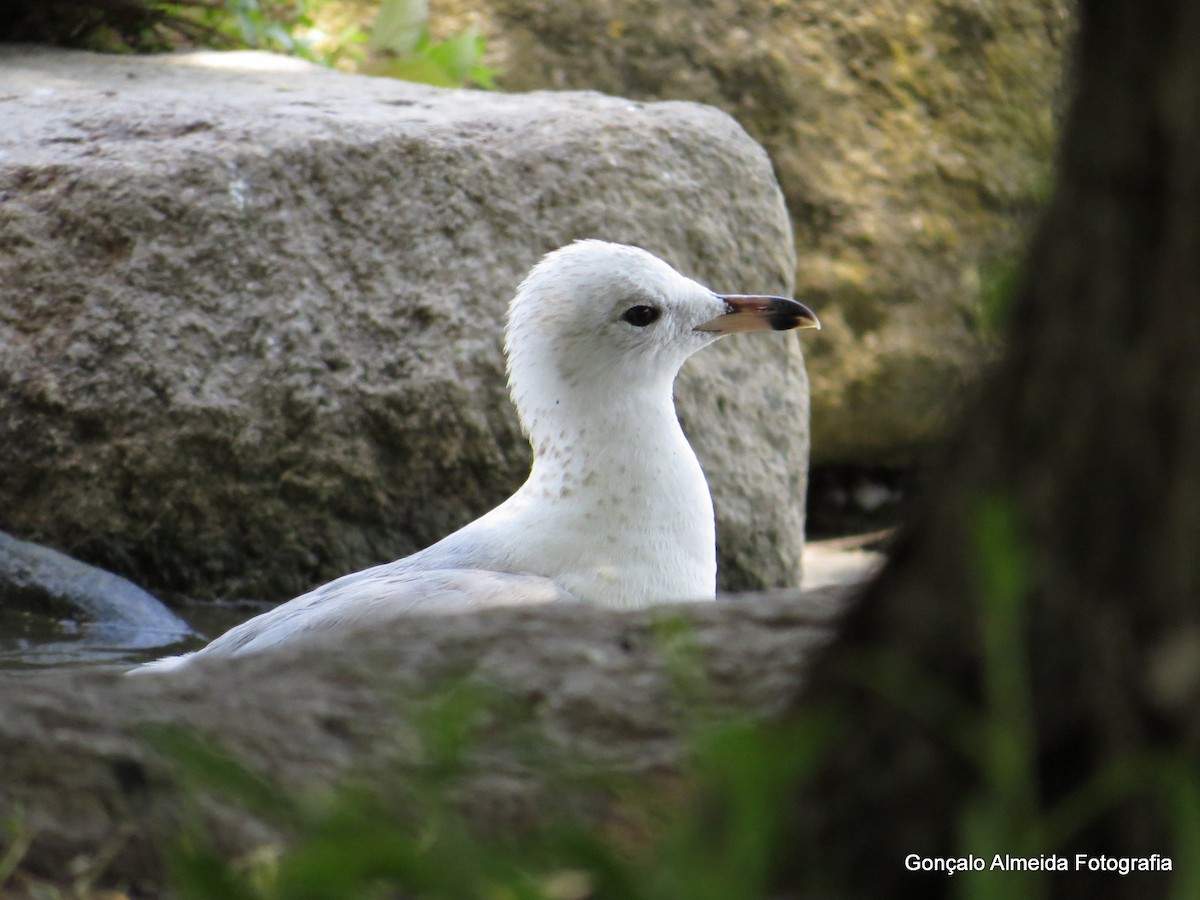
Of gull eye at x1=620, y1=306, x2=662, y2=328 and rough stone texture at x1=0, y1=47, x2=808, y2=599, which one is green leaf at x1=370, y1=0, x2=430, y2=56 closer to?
rough stone texture at x1=0, y1=47, x2=808, y2=599

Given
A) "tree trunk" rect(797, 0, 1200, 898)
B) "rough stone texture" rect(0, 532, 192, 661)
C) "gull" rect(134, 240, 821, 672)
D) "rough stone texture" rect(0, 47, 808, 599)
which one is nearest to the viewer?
"tree trunk" rect(797, 0, 1200, 898)

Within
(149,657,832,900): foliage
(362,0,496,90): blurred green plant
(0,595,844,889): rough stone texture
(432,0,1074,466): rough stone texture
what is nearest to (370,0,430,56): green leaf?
(362,0,496,90): blurred green plant

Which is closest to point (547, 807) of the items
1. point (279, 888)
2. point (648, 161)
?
point (279, 888)

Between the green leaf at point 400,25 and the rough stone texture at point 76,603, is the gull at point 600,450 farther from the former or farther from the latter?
the green leaf at point 400,25

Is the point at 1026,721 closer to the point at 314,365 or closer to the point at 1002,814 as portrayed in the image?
the point at 1002,814

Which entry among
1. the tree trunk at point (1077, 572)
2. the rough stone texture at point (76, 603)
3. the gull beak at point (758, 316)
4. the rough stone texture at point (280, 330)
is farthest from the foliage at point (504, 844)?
the rough stone texture at point (280, 330)

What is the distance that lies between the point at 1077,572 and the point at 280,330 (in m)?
4.16

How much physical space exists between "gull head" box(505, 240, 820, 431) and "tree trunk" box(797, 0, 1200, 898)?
10.1 feet

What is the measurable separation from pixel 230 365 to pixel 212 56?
7.61 feet

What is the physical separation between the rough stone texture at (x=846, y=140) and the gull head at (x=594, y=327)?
372 centimetres

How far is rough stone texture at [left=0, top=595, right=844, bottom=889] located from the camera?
5.34 feet

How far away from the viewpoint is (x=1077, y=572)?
1216mm

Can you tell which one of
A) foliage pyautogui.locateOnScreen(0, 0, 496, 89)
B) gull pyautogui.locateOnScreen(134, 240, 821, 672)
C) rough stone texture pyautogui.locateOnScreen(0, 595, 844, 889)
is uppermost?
foliage pyautogui.locateOnScreen(0, 0, 496, 89)

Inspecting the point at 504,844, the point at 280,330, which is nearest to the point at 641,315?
the point at 280,330
